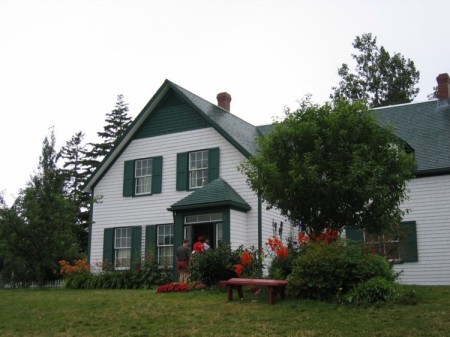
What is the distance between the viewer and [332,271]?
11.4 meters

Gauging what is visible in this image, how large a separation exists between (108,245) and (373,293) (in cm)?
1388

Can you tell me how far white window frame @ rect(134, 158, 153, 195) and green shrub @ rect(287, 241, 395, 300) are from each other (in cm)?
1123

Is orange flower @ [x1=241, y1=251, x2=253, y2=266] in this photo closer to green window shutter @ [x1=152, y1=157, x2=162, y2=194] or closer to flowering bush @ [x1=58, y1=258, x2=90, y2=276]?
green window shutter @ [x1=152, y1=157, x2=162, y2=194]

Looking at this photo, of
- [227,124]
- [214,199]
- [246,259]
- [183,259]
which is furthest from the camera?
[227,124]

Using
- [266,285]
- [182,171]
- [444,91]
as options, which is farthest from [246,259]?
[444,91]

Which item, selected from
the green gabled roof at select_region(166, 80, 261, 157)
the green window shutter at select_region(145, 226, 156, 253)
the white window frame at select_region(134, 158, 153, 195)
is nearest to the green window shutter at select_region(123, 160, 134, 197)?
the white window frame at select_region(134, 158, 153, 195)

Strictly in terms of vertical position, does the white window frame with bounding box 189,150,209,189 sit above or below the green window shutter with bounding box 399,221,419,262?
above

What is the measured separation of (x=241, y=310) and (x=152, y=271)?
27.4 feet

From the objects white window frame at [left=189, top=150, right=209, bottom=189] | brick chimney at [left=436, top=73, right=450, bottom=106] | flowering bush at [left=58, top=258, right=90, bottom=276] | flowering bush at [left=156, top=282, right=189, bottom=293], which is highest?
Answer: brick chimney at [left=436, top=73, right=450, bottom=106]

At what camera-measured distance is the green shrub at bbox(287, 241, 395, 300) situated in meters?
11.3

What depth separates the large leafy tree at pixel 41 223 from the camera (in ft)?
61.4

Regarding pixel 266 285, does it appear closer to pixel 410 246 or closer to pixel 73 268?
pixel 410 246

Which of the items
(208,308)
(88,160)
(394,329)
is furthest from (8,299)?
(88,160)

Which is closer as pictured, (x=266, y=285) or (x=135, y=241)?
(x=266, y=285)
